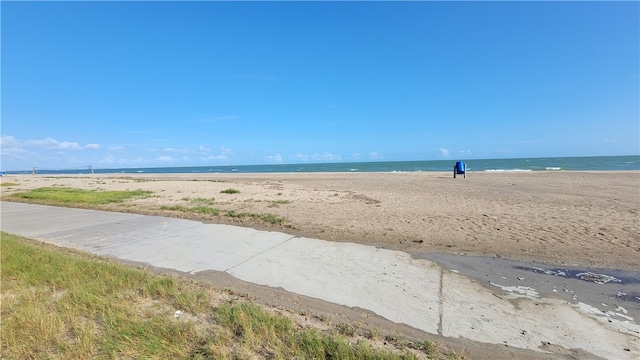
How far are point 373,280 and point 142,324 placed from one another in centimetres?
301

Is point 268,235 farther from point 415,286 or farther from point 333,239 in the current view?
A: point 415,286

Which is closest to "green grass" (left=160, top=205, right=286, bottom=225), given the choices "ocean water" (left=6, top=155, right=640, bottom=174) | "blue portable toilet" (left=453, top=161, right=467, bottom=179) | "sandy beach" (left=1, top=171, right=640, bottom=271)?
"sandy beach" (left=1, top=171, right=640, bottom=271)

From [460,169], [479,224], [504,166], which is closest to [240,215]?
[479,224]

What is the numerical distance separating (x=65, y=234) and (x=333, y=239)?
6.75 meters

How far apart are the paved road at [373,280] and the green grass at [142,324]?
0.78 m

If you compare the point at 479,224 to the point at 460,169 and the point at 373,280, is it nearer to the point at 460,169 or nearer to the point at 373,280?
the point at 373,280

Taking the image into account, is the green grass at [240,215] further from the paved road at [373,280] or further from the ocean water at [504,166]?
the ocean water at [504,166]

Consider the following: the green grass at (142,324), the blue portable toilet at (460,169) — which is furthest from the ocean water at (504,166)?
the green grass at (142,324)

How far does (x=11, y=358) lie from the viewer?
252cm

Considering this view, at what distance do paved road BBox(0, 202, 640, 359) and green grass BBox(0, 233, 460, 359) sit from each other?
776 millimetres

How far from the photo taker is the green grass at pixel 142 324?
2.57 m

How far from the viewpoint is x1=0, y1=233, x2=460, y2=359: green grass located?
257 cm

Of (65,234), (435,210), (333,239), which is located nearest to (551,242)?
(435,210)

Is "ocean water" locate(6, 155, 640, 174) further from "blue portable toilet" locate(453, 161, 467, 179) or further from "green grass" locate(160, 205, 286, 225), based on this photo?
"green grass" locate(160, 205, 286, 225)
